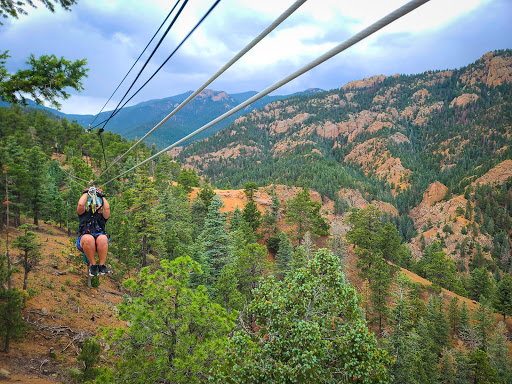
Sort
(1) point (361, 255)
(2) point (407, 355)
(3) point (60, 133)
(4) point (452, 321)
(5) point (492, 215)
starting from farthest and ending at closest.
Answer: (5) point (492, 215) → (3) point (60, 133) → (4) point (452, 321) → (1) point (361, 255) → (2) point (407, 355)

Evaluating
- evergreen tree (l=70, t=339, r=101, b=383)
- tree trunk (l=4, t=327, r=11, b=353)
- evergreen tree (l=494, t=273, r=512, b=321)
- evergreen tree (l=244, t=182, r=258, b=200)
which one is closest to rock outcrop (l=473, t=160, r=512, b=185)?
evergreen tree (l=494, t=273, r=512, b=321)

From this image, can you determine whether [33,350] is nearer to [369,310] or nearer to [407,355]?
[407,355]

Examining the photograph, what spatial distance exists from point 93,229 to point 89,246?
0.56 meters

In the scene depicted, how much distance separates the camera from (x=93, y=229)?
6832mm

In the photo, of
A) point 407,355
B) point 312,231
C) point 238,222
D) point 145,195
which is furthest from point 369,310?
point 145,195

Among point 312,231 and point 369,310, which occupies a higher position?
point 312,231

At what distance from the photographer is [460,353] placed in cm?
2823

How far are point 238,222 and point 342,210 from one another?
4168 centimetres

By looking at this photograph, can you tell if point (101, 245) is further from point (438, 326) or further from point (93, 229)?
point (438, 326)

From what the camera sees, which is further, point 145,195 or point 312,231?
point 312,231

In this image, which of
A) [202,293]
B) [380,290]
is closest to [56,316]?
[202,293]

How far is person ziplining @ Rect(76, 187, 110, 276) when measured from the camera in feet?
21.2

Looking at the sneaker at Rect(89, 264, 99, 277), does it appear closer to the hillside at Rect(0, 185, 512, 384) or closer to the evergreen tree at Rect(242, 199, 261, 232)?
the hillside at Rect(0, 185, 512, 384)

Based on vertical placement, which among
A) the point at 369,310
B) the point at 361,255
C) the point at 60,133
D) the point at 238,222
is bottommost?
the point at 369,310
